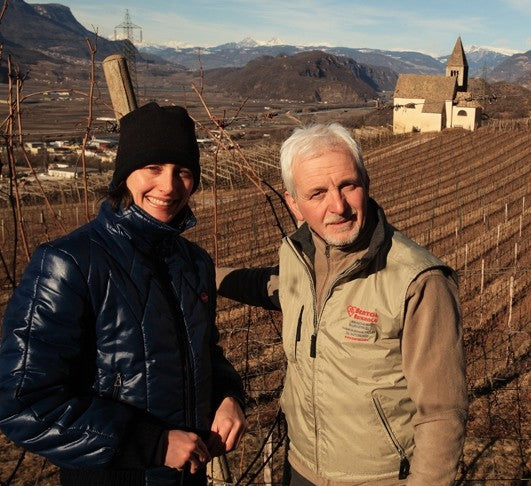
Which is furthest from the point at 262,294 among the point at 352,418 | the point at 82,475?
the point at 82,475

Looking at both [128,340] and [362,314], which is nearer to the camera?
[128,340]

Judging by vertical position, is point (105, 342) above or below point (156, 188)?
below

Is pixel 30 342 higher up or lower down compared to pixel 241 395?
higher up

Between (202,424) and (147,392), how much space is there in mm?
216

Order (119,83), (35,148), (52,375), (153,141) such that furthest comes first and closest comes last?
(35,148) < (119,83) < (153,141) < (52,375)

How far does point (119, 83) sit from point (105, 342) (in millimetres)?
989

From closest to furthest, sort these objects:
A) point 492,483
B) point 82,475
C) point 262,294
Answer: point 82,475 → point 262,294 → point 492,483

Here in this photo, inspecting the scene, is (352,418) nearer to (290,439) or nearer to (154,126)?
(290,439)

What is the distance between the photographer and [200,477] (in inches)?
63.3

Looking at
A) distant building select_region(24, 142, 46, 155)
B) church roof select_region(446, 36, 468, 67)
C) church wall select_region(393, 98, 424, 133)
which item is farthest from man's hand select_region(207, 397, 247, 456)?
church roof select_region(446, 36, 468, 67)

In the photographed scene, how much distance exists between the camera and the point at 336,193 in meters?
1.56

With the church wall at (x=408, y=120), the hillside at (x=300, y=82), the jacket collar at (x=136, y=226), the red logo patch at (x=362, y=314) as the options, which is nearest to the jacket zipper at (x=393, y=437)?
the red logo patch at (x=362, y=314)

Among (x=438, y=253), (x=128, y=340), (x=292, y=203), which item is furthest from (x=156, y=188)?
(x=438, y=253)

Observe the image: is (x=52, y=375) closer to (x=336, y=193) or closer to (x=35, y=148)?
(x=336, y=193)
